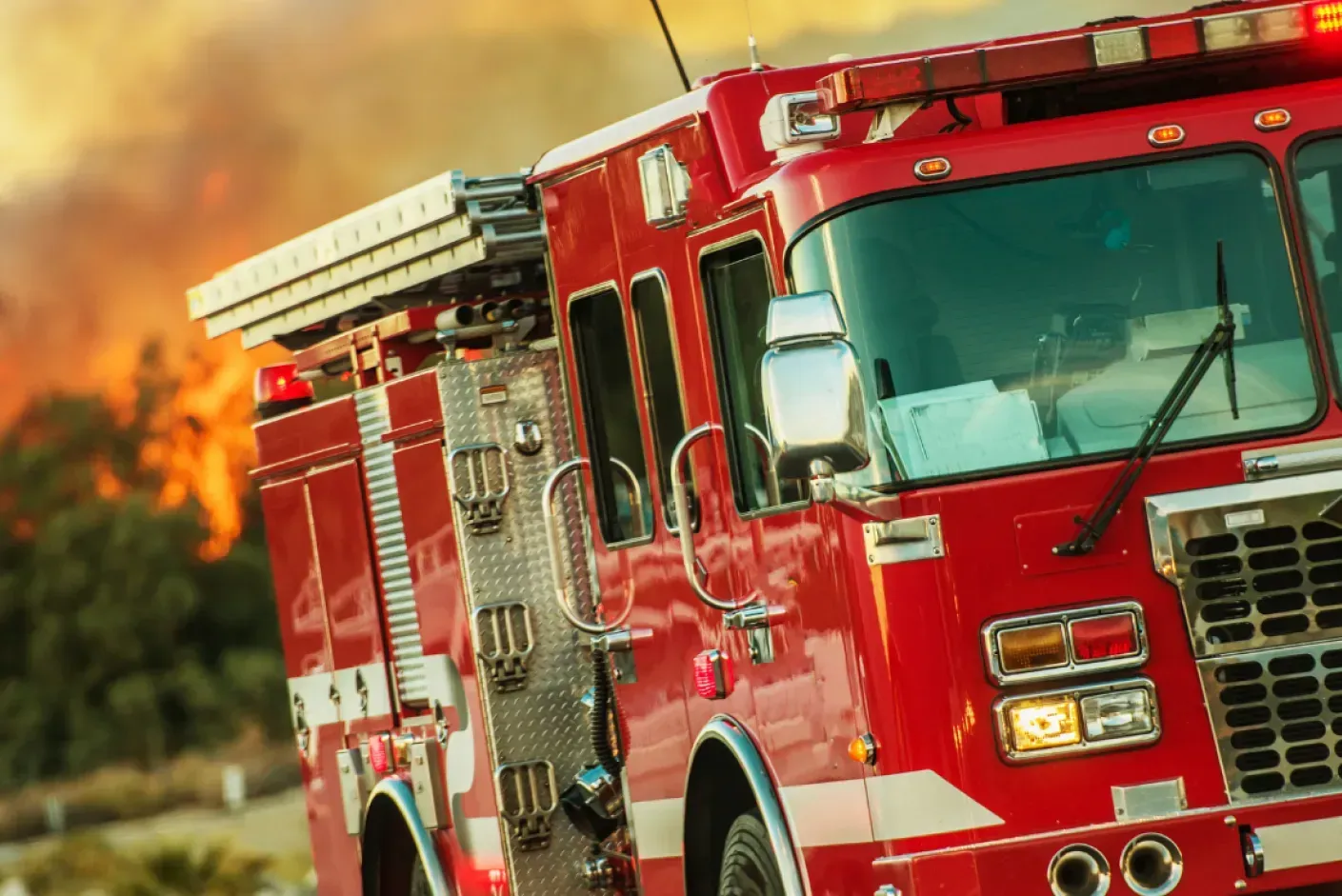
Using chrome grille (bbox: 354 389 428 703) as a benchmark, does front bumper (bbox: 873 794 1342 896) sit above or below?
below

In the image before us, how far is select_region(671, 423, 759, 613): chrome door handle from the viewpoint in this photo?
6.77 m

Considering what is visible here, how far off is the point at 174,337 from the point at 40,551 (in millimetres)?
4465

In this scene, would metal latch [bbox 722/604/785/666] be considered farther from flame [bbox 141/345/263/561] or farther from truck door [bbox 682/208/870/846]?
flame [bbox 141/345/263/561]

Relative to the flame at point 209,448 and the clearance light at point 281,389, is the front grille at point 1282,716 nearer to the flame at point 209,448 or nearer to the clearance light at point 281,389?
the clearance light at point 281,389

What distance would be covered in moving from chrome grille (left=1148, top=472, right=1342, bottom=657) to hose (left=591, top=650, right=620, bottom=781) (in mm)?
2649

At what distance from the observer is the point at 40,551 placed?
42.6m

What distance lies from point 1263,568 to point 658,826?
8.01 feet

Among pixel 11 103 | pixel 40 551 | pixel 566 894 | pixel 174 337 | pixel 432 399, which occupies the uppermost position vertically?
pixel 11 103

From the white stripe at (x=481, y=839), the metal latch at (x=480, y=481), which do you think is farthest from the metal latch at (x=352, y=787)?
the metal latch at (x=480, y=481)

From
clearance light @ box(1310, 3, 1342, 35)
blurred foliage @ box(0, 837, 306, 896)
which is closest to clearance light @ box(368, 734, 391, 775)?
clearance light @ box(1310, 3, 1342, 35)

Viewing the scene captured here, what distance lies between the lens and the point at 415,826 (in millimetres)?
9234

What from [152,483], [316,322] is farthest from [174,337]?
[316,322]

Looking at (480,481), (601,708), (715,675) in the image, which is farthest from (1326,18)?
(480,481)

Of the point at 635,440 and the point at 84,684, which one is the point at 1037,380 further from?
the point at 84,684
